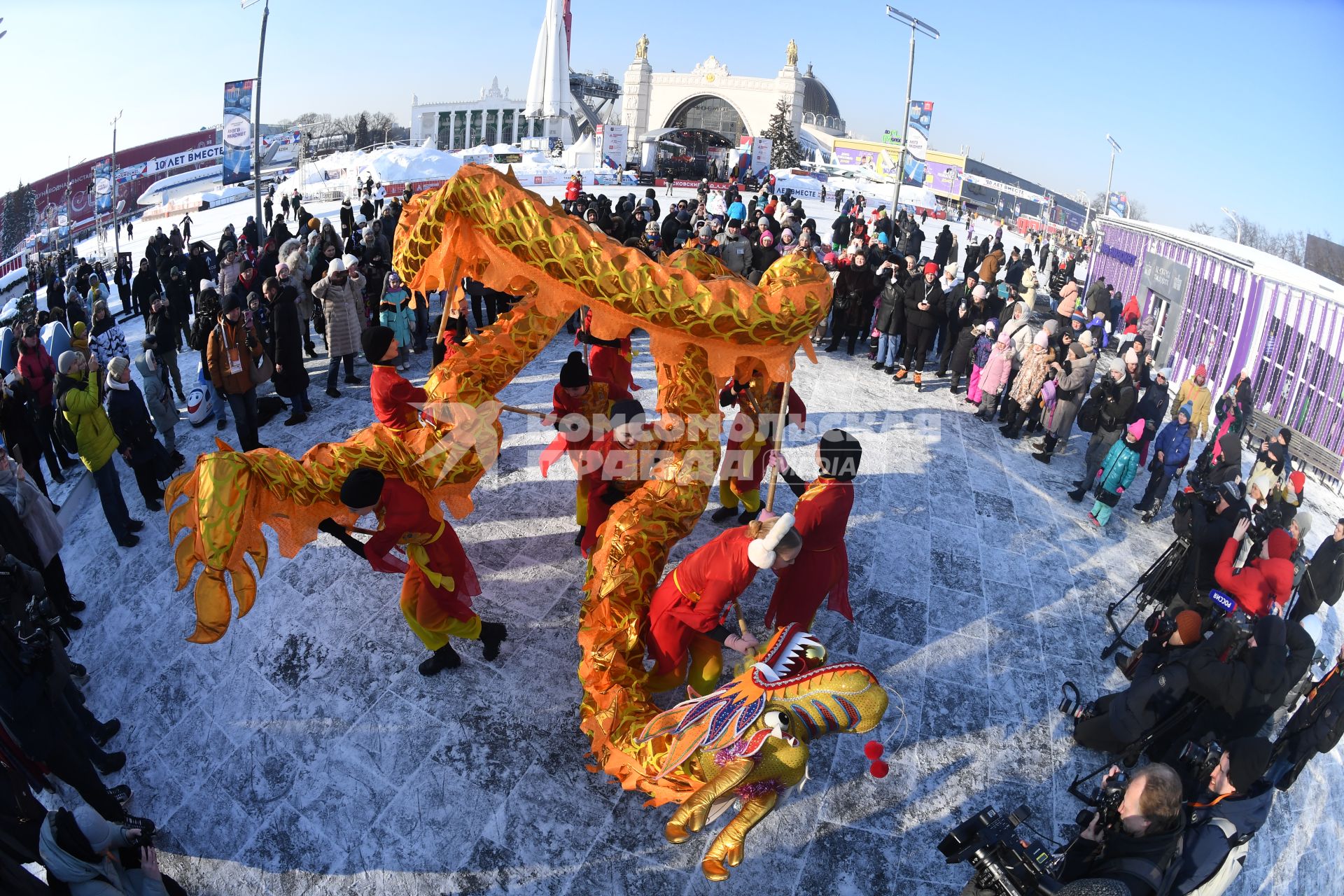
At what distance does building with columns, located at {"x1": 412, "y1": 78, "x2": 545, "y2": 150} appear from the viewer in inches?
2127

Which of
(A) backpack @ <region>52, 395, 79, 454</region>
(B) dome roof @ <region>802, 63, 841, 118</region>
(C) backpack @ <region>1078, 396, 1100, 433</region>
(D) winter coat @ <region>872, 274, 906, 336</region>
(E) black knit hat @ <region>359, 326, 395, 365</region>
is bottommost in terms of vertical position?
(A) backpack @ <region>52, 395, 79, 454</region>

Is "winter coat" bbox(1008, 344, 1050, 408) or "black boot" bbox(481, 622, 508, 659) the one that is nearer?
"black boot" bbox(481, 622, 508, 659)

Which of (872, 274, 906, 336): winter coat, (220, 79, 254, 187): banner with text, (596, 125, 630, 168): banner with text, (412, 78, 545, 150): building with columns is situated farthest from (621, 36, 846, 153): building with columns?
(872, 274, 906, 336): winter coat

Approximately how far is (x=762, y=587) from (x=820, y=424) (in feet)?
9.89

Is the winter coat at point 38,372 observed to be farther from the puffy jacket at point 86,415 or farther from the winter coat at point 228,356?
the winter coat at point 228,356

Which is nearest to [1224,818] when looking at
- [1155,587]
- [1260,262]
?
[1155,587]

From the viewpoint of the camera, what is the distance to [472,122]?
181 ft

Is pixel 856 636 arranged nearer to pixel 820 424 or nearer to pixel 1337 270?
pixel 820 424

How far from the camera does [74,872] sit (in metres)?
2.88

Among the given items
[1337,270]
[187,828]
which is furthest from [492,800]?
[1337,270]

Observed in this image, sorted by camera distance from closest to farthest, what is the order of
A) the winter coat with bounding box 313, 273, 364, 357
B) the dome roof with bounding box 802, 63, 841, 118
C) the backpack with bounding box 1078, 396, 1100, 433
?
the backpack with bounding box 1078, 396, 1100, 433 → the winter coat with bounding box 313, 273, 364, 357 → the dome roof with bounding box 802, 63, 841, 118

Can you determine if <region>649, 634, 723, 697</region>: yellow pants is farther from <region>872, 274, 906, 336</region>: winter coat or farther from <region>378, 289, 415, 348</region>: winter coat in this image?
<region>872, 274, 906, 336</region>: winter coat

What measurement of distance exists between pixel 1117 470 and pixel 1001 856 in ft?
16.4

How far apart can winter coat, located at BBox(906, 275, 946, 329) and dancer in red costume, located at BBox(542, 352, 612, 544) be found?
5.04m
